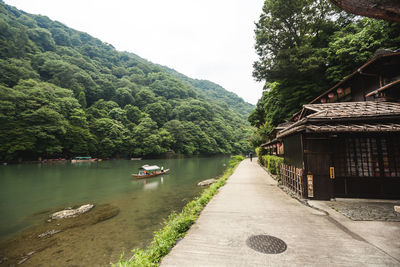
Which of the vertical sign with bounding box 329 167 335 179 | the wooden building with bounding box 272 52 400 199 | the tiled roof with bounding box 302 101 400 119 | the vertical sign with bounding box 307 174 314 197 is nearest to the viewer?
the tiled roof with bounding box 302 101 400 119

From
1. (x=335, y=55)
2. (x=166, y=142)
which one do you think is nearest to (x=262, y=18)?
(x=335, y=55)

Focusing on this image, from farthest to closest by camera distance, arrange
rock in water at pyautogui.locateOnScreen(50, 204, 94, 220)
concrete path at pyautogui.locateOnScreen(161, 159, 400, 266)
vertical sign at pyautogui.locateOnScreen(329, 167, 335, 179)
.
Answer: rock in water at pyautogui.locateOnScreen(50, 204, 94, 220)
vertical sign at pyautogui.locateOnScreen(329, 167, 335, 179)
concrete path at pyautogui.locateOnScreen(161, 159, 400, 266)

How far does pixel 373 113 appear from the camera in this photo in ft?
21.1

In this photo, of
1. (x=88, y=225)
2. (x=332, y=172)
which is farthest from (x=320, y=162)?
Result: (x=88, y=225)

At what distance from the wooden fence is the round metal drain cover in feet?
13.3

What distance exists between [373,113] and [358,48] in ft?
37.9

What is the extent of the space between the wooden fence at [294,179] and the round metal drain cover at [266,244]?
4055mm

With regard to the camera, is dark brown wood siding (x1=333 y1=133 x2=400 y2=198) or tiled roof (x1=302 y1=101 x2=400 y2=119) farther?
dark brown wood siding (x1=333 y1=133 x2=400 y2=198)

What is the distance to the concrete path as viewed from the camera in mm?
3117

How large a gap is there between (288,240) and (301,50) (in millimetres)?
18601

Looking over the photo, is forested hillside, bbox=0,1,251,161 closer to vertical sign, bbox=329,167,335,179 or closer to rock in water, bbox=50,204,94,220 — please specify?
rock in water, bbox=50,204,94,220

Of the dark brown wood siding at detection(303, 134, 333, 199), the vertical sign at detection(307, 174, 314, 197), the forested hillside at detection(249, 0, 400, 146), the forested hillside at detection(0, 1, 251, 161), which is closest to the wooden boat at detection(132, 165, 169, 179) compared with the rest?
the forested hillside at detection(249, 0, 400, 146)

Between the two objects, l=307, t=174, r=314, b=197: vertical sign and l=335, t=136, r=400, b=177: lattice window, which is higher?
l=335, t=136, r=400, b=177: lattice window

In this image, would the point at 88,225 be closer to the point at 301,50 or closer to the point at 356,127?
the point at 356,127
